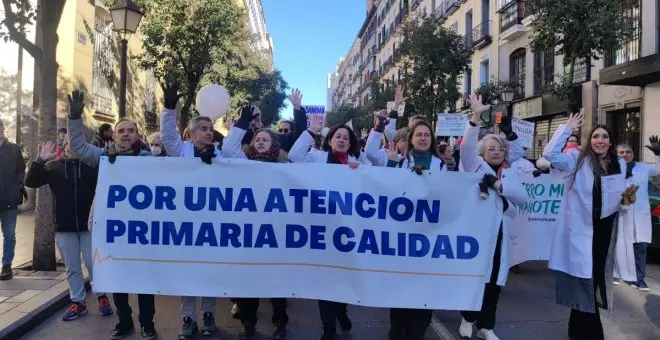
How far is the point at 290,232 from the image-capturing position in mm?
4148

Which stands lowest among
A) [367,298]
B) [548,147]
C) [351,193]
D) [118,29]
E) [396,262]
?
[367,298]

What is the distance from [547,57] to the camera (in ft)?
67.0

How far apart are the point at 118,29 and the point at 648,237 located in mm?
8575

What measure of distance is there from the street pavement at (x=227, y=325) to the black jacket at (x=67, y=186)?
911mm

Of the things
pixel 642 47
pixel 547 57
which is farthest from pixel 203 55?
pixel 547 57

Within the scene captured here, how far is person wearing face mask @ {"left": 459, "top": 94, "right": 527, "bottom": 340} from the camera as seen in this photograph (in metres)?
4.15

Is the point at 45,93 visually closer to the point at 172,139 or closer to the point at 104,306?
the point at 104,306

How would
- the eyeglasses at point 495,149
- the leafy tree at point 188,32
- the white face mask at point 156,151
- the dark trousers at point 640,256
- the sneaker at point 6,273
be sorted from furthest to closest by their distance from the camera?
the leafy tree at point 188,32, the dark trousers at point 640,256, the sneaker at point 6,273, the white face mask at point 156,151, the eyeglasses at point 495,149

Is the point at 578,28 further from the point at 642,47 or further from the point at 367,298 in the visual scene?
the point at 367,298

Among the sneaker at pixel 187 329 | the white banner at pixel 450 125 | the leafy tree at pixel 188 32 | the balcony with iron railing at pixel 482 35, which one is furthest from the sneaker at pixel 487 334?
the balcony with iron railing at pixel 482 35

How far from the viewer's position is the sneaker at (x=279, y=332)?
4582mm

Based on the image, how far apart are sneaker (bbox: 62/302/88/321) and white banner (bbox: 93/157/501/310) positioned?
119cm

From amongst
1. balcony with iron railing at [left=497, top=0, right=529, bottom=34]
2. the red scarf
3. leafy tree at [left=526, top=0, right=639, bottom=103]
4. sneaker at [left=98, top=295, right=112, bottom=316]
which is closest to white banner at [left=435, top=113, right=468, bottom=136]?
leafy tree at [left=526, top=0, right=639, bottom=103]

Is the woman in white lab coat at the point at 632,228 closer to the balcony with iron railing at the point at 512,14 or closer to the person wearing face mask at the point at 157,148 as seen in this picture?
the person wearing face mask at the point at 157,148
